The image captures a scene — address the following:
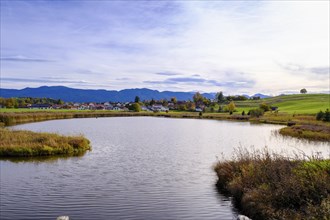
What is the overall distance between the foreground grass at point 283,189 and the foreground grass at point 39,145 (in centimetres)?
2004

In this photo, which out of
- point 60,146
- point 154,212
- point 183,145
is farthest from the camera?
point 183,145

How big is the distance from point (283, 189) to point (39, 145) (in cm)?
2676

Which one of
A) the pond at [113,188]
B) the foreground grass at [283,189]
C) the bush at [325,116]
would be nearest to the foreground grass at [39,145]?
the pond at [113,188]

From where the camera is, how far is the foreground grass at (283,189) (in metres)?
12.8

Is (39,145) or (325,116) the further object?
(325,116)

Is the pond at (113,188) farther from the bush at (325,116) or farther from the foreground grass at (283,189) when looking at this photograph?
the bush at (325,116)

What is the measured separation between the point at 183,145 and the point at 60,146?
53.2ft

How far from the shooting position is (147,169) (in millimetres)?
28438

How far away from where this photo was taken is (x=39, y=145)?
3494 centimetres

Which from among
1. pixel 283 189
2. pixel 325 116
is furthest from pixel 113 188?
pixel 325 116

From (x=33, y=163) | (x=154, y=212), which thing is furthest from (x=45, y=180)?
Result: (x=154, y=212)

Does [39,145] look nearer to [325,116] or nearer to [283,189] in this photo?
[283,189]

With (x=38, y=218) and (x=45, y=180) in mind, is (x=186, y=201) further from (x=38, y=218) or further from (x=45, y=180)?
(x=45, y=180)

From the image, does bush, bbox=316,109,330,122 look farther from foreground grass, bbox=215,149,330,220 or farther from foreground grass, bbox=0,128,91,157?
foreground grass, bbox=215,149,330,220
